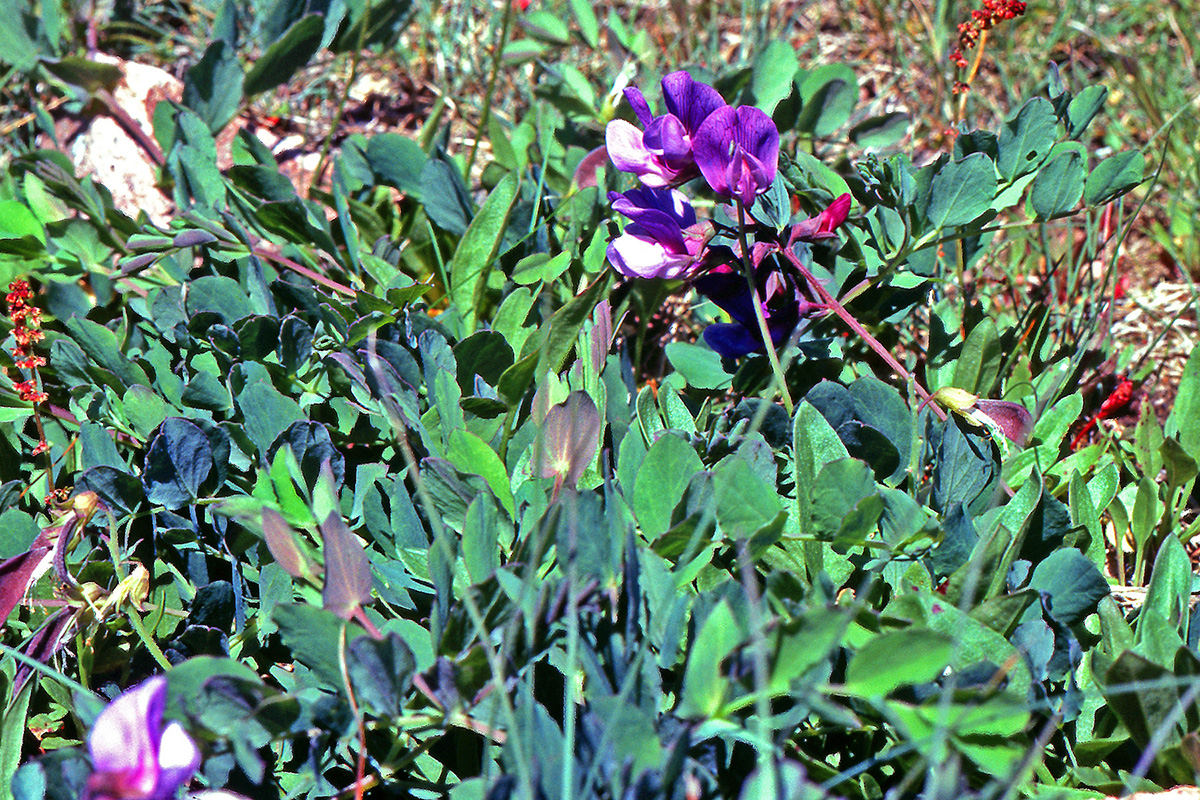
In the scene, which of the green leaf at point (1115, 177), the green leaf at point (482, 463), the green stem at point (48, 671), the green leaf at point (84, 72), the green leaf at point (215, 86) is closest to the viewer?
the green stem at point (48, 671)

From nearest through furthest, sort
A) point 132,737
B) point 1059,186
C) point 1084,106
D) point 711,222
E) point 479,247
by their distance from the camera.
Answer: point 132,737
point 711,222
point 1059,186
point 1084,106
point 479,247

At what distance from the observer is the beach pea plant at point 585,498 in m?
0.95

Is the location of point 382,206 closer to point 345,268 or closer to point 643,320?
point 345,268

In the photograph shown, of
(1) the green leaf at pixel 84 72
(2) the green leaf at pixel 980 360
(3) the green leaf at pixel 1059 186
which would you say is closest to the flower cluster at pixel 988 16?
(3) the green leaf at pixel 1059 186

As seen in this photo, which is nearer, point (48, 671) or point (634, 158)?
point (48, 671)

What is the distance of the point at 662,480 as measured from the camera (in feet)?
3.79

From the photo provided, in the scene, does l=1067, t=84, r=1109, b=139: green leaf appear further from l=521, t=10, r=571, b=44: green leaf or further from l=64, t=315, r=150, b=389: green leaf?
l=64, t=315, r=150, b=389: green leaf

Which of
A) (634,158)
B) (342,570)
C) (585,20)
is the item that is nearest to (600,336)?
(634,158)

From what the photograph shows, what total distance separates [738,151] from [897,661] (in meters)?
0.61

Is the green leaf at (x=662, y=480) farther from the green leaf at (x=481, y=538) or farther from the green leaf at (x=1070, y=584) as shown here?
the green leaf at (x=1070, y=584)

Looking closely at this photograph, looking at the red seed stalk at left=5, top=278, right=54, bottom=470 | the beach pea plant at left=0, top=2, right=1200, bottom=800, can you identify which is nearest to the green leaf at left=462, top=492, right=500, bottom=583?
the beach pea plant at left=0, top=2, right=1200, bottom=800

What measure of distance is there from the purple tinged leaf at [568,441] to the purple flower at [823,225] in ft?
1.22

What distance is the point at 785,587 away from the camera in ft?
3.47

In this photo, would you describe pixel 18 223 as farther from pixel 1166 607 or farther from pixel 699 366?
pixel 1166 607
